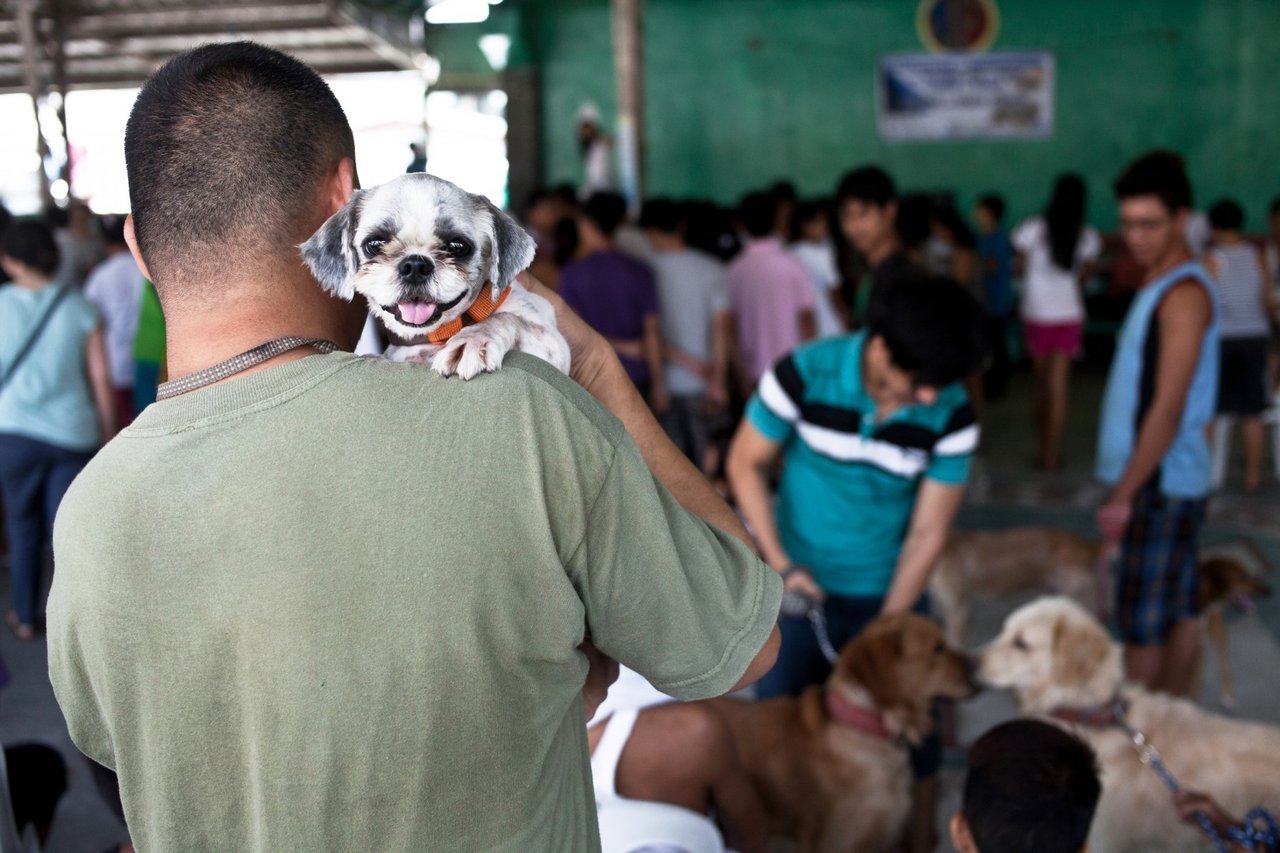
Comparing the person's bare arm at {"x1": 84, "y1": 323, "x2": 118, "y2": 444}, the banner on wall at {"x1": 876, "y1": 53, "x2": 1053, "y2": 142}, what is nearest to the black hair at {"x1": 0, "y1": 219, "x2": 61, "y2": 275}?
the person's bare arm at {"x1": 84, "y1": 323, "x2": 118, "y2": 444}

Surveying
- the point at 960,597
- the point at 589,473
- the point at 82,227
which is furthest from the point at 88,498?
the point at 82,227

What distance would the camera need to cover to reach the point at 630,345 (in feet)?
18.4

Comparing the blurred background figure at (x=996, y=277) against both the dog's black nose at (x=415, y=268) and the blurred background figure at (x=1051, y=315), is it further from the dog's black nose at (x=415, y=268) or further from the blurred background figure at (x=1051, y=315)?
the dog's black nose at (x=415, y=268)

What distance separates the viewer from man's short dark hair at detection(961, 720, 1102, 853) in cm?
204

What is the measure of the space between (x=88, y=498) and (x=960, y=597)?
13.0 feet

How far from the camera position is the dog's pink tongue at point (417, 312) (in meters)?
1.42

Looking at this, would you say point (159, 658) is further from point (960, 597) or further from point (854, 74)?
point (854, 74)

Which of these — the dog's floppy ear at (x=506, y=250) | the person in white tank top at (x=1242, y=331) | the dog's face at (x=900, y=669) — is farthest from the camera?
the person in white tank top at (x=1242, y=331)

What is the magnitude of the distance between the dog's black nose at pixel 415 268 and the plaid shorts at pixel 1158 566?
266cm

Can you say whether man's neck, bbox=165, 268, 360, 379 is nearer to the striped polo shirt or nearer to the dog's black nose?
the dog's black nose

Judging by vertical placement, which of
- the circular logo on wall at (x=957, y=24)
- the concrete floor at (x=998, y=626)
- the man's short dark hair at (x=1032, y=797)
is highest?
the circular logo on wall at (x=957, y=24)

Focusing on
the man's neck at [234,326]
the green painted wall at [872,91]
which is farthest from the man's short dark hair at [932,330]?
the green painted wall at [872,91]

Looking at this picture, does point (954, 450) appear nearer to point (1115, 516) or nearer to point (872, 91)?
point (1115, 516)

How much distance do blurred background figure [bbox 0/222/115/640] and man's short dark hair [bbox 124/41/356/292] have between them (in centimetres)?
406
